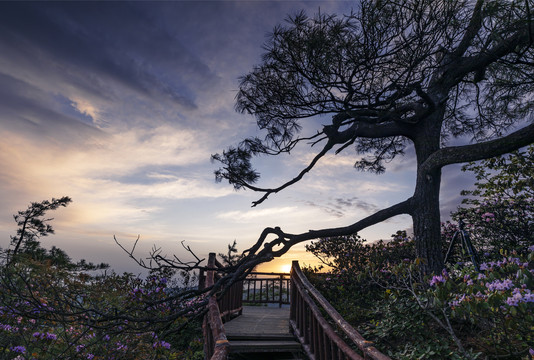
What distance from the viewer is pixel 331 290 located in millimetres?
8977

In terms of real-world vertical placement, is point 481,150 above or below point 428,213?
above

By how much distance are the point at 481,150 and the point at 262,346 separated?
5142 millimetres

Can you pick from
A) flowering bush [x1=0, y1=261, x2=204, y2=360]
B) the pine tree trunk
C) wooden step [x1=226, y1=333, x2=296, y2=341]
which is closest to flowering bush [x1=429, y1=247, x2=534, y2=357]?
the pine tree trunk

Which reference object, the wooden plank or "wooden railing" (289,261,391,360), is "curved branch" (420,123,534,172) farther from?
the wooden plank

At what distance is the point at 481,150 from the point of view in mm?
5844

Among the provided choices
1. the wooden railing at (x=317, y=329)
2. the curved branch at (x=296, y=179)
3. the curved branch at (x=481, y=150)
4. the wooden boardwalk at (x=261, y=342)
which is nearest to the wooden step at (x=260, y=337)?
the wooden boardwalk at (x=261, y=342)

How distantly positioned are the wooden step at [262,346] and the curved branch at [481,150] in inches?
170

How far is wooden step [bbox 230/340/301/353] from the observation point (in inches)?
220

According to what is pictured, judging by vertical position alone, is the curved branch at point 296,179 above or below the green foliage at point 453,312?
above

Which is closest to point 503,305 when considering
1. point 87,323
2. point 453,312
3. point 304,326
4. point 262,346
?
point 453,312

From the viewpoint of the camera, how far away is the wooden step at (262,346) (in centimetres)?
559

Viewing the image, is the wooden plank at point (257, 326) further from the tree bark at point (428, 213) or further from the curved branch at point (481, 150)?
the curved branch at point (481, 150)

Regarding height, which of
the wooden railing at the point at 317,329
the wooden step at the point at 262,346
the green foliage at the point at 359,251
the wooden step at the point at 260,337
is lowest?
→ the wooden step at the point at 262,346

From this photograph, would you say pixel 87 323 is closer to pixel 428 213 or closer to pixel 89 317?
pixel 89 317
